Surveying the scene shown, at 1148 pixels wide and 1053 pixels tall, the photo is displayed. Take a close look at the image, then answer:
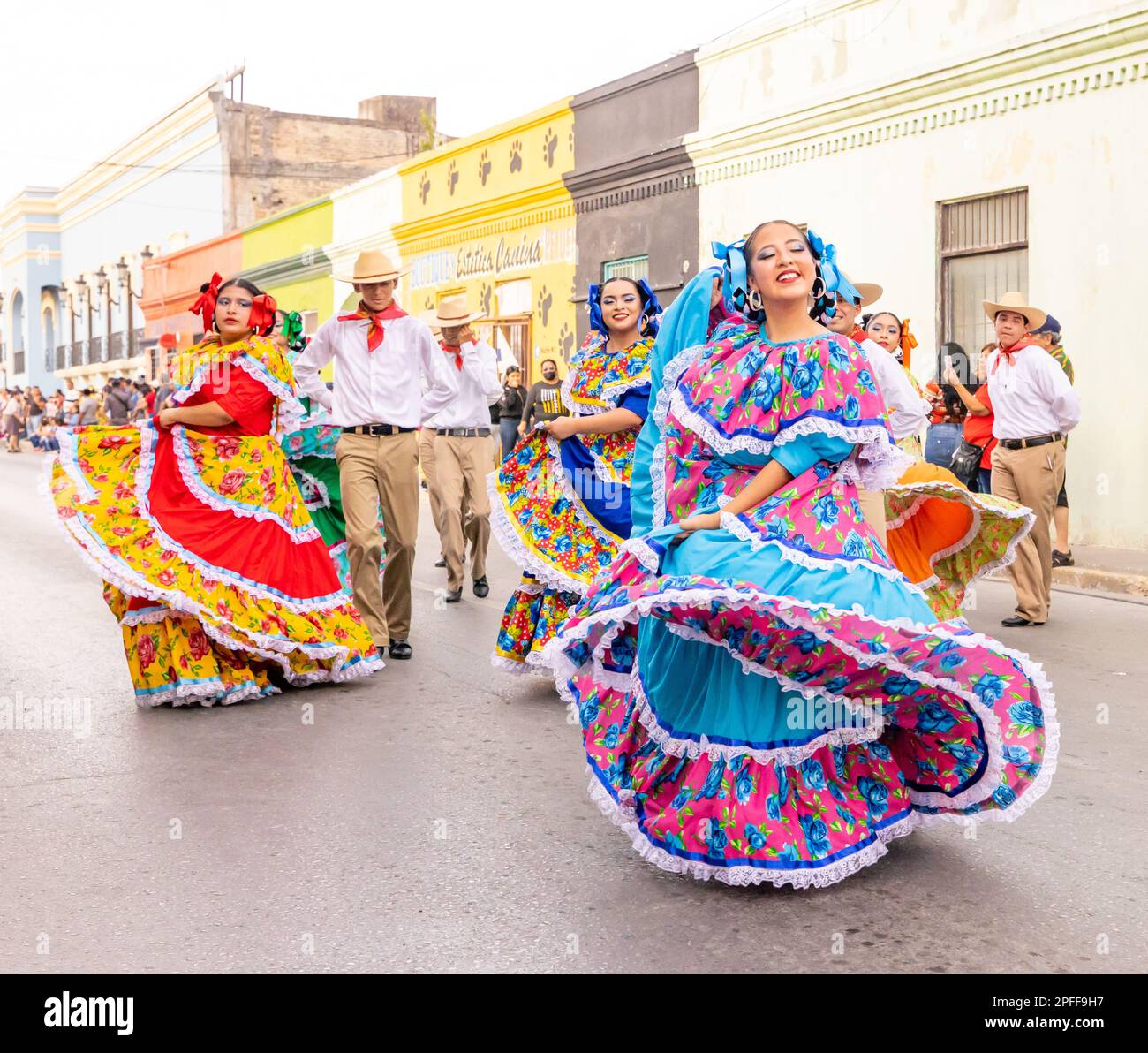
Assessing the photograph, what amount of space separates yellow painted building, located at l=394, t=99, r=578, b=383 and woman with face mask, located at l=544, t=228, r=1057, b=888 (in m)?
16.4

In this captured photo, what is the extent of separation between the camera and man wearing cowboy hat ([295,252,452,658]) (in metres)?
8.03

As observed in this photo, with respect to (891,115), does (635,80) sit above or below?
above

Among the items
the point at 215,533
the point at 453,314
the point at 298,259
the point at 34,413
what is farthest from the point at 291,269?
the point at 215,533

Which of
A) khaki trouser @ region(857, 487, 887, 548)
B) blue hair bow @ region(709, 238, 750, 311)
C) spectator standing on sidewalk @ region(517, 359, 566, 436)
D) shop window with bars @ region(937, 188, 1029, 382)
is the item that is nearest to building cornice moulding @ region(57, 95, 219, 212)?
spectator standing on sidewalk @ region(517, 359, 566, 436)

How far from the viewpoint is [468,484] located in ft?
37.6

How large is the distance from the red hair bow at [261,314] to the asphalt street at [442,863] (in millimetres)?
1836

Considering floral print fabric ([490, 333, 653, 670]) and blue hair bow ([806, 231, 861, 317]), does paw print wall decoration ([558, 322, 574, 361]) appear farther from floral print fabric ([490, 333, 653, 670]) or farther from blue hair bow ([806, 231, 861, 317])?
blue hair bow ([806, 231, 861, 317])

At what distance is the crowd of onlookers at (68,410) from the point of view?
97.6 ft

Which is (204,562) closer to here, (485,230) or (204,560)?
(204,560)

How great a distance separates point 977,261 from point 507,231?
10079mm

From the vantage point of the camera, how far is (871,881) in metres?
4.27

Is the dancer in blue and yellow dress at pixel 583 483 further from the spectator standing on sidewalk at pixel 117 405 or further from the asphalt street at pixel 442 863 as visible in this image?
the spectator standing on sidewalk at pixel 117 405

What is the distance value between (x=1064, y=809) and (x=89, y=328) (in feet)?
175
